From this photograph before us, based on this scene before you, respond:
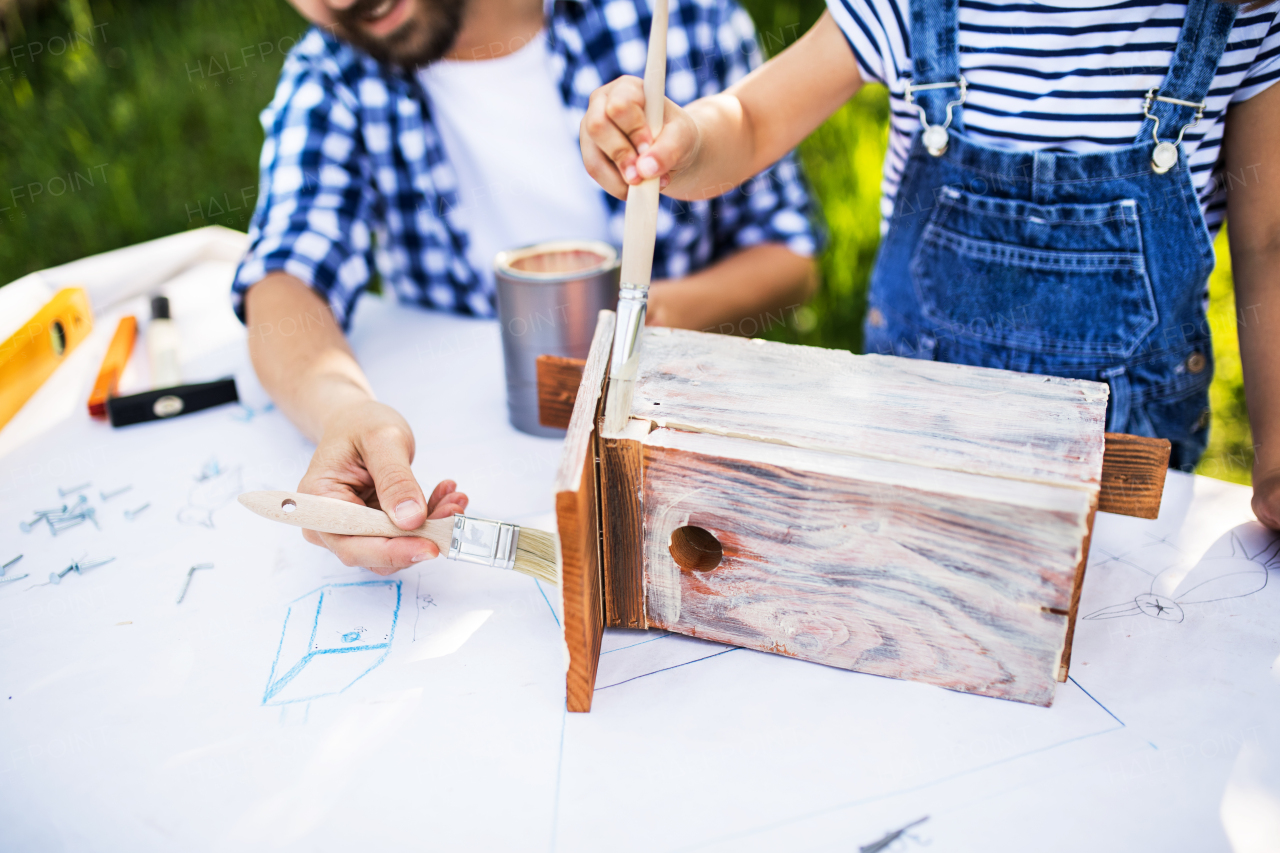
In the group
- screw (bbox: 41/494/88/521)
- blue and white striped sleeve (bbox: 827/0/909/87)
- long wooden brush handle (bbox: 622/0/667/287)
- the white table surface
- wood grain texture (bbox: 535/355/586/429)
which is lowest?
the white table surface

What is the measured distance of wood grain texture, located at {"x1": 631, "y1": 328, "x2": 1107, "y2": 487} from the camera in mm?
647

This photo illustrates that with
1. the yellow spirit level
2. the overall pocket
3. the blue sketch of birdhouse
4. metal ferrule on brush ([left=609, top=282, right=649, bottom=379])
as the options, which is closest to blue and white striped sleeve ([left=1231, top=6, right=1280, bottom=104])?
the overall pocket

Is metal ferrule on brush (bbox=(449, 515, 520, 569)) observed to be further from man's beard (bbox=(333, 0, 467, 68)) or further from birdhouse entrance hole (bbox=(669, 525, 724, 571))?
man's beard (bbox=(333, 0, 467, 68))

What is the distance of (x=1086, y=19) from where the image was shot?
0.90m

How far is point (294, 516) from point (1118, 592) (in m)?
0.73

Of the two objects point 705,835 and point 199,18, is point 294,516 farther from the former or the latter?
point 199,18

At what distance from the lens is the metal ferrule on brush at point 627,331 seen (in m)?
0.71

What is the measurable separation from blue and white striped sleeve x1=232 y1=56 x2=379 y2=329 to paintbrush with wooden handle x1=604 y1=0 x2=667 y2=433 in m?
0.66

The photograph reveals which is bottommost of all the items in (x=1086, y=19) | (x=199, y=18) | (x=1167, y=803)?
(x=1167, y=803)

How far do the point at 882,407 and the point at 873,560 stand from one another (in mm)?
129

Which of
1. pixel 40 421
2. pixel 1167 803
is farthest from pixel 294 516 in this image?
pixel 1167 803

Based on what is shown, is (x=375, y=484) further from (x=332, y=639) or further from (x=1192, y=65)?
(x=1192, y=65)

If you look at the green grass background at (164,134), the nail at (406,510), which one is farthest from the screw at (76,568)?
the green grass background at (164,134)

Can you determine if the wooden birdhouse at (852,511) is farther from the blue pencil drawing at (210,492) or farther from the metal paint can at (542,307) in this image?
the blue pencil drawing at (210,492)
